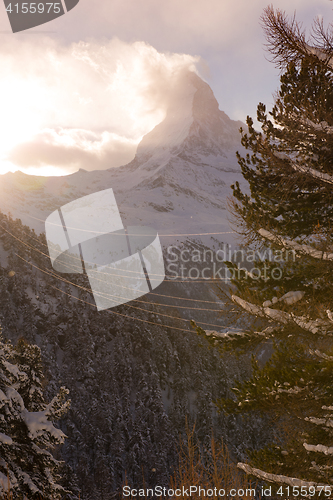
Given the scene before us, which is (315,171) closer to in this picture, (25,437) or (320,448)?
(320,448)

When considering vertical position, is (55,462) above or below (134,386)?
above

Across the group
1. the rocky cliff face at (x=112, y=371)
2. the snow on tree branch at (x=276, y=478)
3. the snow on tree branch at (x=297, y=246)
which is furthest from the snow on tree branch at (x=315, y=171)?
the rocky cliff face at (x=112, y=371)

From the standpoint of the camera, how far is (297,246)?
4.95m

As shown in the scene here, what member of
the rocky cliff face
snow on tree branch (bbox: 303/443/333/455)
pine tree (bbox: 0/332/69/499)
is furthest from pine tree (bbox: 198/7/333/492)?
the rocky cliff face

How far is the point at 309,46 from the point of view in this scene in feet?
15.0

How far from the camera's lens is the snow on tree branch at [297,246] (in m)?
4.75

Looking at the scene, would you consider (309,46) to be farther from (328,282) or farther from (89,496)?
(89,496)

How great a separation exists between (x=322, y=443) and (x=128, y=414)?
49698 millimetres

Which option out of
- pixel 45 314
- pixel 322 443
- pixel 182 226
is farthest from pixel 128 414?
pixel 182 226

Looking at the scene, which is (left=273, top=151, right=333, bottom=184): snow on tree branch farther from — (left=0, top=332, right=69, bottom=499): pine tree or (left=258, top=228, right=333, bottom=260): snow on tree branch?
(left=0, top=332, right=69, bottom=499): pine tree

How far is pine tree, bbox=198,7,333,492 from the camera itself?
4.69 metres

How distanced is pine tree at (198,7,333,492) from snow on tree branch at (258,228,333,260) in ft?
0.06

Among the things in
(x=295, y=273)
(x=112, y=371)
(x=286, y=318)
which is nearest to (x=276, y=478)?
(x=286, y=318)

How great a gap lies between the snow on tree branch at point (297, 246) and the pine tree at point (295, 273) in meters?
0.02
